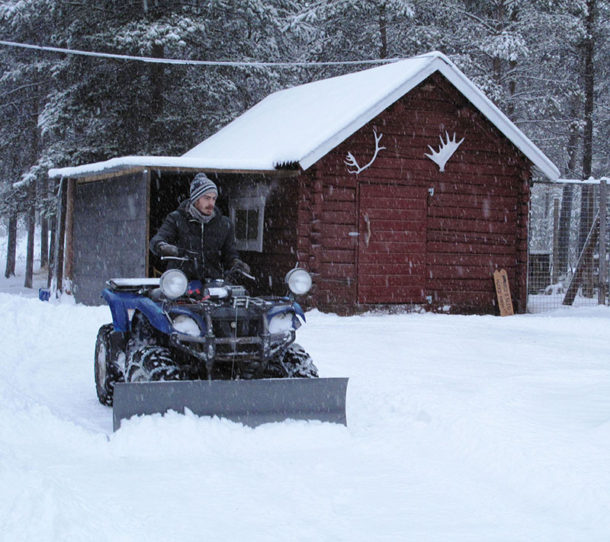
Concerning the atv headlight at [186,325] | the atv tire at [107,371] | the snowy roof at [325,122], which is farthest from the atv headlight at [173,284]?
the snowy roof at [325,122]

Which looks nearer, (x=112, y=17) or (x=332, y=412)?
(x=332, y=412)

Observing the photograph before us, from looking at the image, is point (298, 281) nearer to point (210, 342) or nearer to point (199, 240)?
point (210, 342)

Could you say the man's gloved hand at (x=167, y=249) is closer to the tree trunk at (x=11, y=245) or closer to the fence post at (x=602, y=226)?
the fence post at (x=602, y=226)

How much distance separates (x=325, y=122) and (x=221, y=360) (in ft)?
30.9

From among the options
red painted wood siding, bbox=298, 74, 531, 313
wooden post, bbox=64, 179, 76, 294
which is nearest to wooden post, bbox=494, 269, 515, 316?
red painted wood siding, bbox=298, 74, 531, 313

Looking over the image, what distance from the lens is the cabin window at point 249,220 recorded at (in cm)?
1714

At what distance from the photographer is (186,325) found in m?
6.62

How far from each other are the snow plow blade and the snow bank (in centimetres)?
9

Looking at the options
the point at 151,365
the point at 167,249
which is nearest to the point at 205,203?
the point at 167,249

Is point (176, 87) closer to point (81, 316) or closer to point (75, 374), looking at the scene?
point (81, 316)

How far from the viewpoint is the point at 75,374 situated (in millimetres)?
9430

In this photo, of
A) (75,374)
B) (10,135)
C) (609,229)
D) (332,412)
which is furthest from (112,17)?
(332,412)

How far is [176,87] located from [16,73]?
439cm

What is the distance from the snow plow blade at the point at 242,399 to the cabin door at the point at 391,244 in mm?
9243
